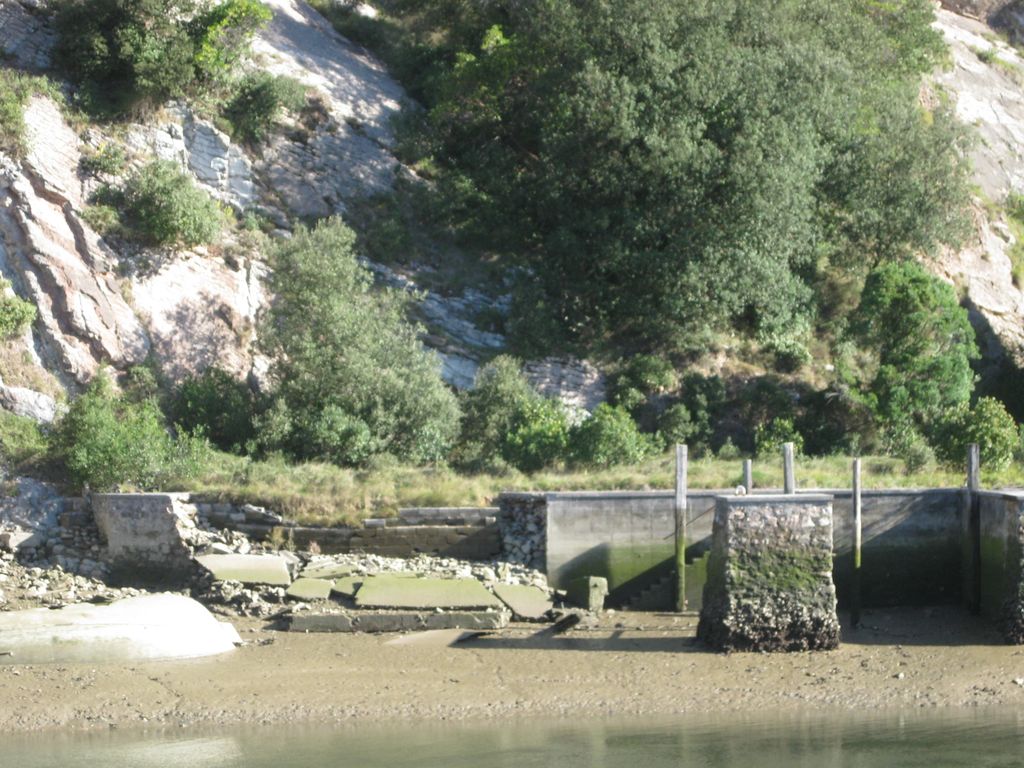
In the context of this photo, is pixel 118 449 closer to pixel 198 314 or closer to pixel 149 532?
pixel 149 532

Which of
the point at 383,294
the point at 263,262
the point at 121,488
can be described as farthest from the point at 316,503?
the point at 263,262

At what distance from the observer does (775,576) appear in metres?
16.9

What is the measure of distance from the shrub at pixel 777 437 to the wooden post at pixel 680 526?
21.4 feet

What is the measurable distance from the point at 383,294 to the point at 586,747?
1347 cm

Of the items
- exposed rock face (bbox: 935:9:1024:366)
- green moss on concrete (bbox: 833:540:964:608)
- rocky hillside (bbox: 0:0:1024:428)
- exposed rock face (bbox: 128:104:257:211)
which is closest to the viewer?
green moss on concrete (bbox: 833:540:964:608)

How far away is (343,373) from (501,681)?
8.80 meters

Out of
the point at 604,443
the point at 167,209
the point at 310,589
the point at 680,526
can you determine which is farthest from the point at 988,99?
the point at 310,589

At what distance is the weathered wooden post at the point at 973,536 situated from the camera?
1903 cm

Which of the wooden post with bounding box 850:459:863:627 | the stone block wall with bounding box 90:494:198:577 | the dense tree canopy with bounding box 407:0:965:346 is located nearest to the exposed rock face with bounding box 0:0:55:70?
the dense tree canopy with bounding box 407:0:965:346

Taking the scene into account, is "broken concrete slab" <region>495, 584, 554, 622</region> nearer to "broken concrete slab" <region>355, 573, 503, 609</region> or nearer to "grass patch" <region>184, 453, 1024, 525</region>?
"broken concrete slab" <region>355, 573, 503, 609</region>

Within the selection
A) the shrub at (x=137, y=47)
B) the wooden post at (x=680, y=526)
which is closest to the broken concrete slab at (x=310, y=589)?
the wooden post at (x=680, y=526)

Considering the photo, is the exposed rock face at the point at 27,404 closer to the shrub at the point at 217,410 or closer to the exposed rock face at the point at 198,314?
the shrub at the point at 217,410

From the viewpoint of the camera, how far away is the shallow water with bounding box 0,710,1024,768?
13188mm

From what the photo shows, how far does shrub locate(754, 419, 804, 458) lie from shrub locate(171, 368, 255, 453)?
9.48m
